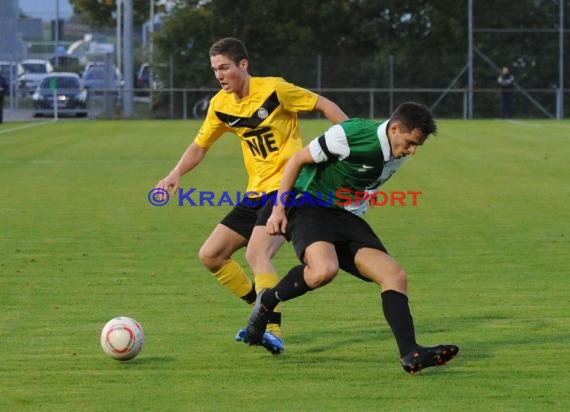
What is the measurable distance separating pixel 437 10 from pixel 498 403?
44.5 m

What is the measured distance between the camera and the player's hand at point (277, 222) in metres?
7.38

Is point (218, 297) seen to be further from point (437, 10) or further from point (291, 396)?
point (437, 10)

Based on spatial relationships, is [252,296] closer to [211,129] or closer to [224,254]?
[224,254]

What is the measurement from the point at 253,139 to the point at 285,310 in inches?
62.9

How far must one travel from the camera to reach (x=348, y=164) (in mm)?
7293

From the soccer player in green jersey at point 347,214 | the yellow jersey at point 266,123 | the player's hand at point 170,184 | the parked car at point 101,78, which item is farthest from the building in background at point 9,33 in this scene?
the soccer player in green jersey at point 347,214

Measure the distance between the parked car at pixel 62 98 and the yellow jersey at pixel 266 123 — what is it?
39294 mm

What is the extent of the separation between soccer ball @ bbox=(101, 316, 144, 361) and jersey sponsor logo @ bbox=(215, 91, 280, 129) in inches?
59.6

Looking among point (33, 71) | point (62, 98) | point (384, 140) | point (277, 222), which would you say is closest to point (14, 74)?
point (33, 71)

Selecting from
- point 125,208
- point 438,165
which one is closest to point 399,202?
point 125,208

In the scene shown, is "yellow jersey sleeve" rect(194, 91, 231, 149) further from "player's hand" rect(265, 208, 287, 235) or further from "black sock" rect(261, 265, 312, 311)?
"black sock" rect(261, 265, 312, 311)

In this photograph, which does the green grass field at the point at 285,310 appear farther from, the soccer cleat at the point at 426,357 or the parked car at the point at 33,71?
the parked car at the point at 33,71

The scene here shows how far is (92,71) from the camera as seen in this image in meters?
51.2

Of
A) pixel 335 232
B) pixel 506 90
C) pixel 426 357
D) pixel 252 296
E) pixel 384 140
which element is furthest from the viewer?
pixel 506 90
